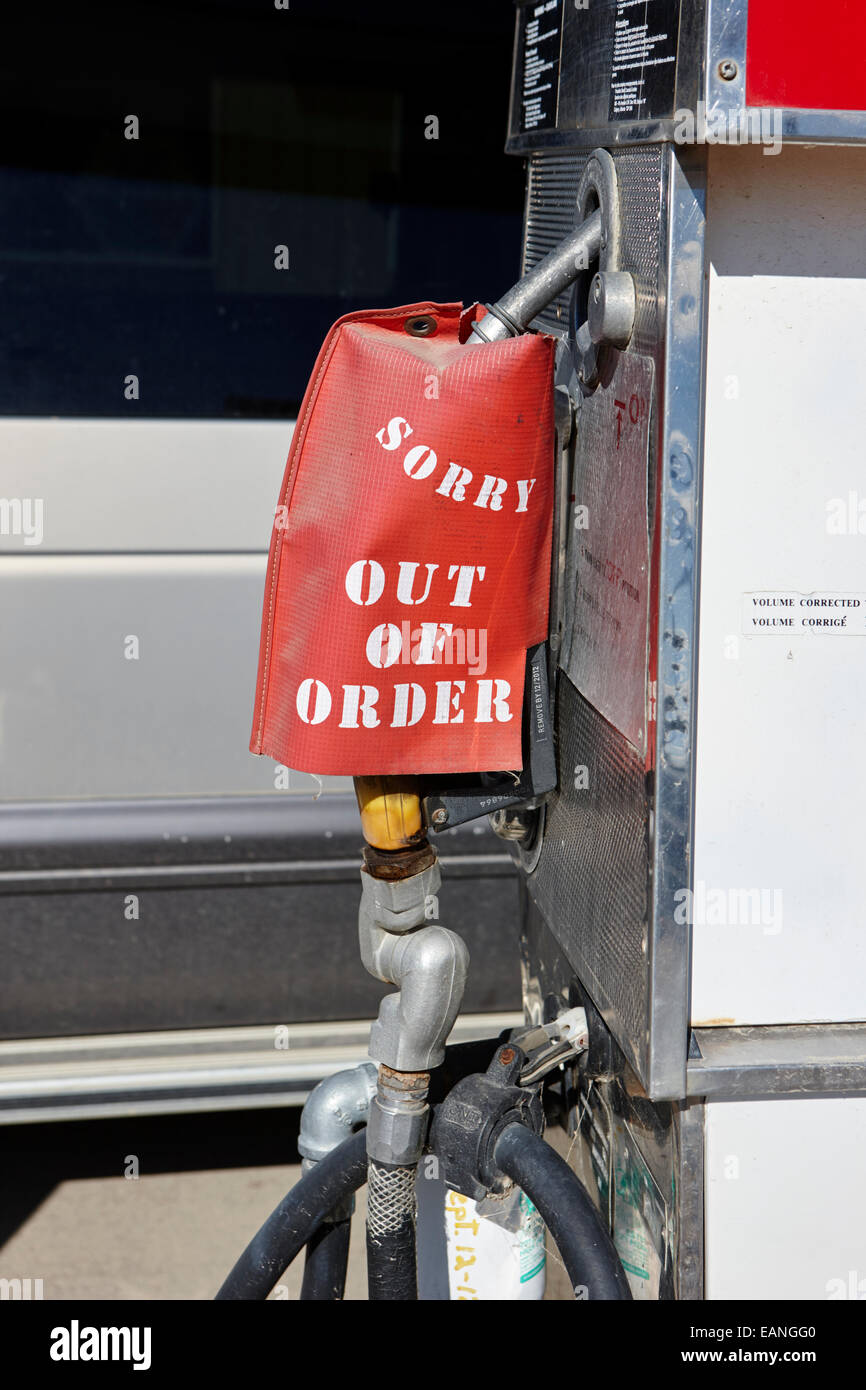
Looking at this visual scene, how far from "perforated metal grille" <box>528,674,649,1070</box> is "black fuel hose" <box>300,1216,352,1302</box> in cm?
52

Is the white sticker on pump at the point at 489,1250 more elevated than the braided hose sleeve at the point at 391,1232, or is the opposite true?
the braided hose sleeve at the point at 391,1232

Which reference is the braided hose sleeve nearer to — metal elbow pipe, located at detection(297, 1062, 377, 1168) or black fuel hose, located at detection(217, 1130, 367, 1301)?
black fuel hose, located at detection(217, 1130, 367, 1301)

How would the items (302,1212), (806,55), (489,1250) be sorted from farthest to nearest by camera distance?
(489,1250), (302,1212), (806,55)

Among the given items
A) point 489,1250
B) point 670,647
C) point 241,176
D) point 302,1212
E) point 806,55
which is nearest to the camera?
point 806,55

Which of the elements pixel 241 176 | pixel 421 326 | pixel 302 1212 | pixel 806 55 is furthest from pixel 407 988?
pixel 241 176

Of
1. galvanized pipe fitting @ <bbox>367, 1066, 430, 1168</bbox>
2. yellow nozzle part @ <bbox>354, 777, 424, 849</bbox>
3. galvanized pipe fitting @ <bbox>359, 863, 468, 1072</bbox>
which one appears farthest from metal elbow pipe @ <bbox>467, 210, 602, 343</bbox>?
galvanized pipe fitting @ <bbox>367, 1066, 430, 1168</bbox>

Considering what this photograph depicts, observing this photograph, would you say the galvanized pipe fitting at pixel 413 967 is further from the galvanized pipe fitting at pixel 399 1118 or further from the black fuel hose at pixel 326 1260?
the black fuel hose at pixel 326 1260

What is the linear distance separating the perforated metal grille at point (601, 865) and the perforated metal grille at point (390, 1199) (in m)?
0.33

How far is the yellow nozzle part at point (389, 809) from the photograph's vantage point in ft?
5.26

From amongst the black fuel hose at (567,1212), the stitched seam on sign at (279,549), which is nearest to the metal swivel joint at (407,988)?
the black fuel hose at (567,1212)

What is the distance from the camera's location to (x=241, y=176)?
3.36 m

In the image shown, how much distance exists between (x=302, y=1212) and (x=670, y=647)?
94 centimetres

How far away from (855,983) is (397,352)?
89 centimetres

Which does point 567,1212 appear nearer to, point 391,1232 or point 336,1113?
point 391,1232
